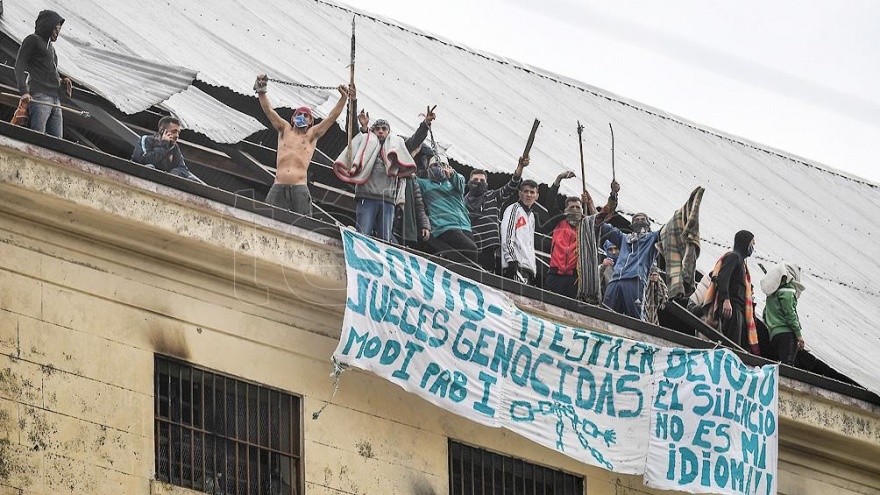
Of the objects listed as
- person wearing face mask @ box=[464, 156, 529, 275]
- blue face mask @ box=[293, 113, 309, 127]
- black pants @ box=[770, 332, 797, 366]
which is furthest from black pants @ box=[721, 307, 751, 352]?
blue face mask @ box=[293, 113, 309, 127]

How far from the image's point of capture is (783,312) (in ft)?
79.8

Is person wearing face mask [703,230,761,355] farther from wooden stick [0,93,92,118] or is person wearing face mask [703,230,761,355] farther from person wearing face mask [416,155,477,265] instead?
wooden stick [0,93,92,118]

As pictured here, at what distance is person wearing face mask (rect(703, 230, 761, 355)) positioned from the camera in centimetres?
2367

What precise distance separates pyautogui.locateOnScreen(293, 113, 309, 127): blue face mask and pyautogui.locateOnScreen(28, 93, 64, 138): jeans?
2.67m

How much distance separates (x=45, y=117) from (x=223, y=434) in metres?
3.65

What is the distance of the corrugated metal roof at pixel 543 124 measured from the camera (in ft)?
79.6

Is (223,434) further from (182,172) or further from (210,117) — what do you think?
(210,117)

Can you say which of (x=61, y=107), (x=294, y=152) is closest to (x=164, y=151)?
(x=61, y=107)

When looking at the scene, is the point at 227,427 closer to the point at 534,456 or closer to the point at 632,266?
the point at 534,456

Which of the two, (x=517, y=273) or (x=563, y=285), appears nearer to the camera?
(x=517, y=273)

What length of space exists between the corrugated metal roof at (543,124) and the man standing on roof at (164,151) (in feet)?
4.70

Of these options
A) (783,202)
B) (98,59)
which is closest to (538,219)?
(98,59)

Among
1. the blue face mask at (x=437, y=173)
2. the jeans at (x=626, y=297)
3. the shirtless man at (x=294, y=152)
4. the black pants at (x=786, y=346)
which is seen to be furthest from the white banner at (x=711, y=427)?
the shirtless man at (x=294, y=152)

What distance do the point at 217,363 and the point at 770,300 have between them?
824cm
